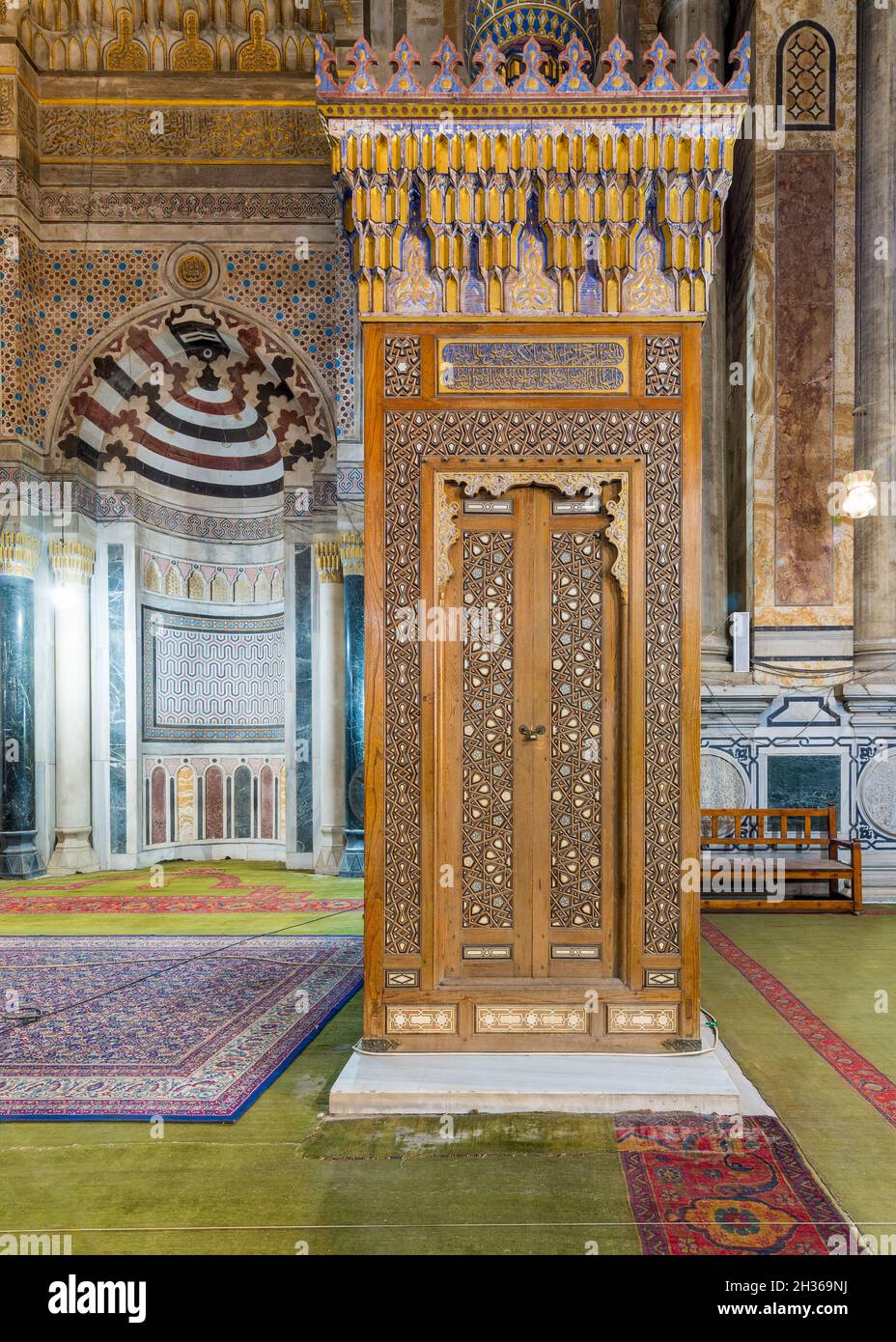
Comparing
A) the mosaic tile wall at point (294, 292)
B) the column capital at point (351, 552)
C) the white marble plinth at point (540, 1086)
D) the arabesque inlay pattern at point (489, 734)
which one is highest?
the mosaic tile wall at point (294, 292)

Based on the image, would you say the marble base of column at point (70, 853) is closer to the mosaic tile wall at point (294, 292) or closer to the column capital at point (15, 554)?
the column capital at point (15, 554)

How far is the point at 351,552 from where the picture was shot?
6.74 m

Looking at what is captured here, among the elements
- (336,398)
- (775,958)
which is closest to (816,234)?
(336,398)

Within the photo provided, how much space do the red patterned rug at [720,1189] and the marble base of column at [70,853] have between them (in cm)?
581

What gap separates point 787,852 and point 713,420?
2958mm

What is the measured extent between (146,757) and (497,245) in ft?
19.7

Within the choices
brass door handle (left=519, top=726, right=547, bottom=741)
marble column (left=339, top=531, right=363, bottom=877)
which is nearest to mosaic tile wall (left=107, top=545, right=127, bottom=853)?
marble column (left=339, top=531, right=363, bottom=877)

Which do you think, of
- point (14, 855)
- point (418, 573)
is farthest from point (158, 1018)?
point (14, 855)

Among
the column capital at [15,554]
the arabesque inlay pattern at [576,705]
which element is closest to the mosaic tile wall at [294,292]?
the column capital at [15,554]

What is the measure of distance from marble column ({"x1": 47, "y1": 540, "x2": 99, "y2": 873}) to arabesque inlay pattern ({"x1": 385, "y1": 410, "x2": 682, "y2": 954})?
517cm

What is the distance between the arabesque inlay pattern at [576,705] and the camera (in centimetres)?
285
